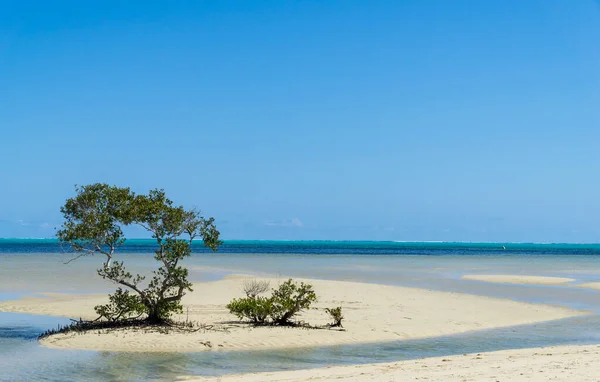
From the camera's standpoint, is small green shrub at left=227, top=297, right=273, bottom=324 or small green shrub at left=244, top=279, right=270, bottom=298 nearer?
small green shrub at left=227, top=297, right=273, bottom=324

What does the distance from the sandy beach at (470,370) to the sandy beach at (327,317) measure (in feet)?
13.7

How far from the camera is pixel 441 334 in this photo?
2092 cm

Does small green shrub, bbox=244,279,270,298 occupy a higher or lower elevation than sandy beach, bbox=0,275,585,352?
higher

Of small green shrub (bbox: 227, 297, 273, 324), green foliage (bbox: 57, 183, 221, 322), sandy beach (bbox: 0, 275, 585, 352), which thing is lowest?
sandy beach (bbox: 0, 275, 585, 352)

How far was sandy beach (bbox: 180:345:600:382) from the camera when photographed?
473 inches

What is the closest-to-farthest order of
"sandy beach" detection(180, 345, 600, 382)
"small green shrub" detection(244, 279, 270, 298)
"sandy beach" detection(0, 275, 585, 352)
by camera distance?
"sandy beach" detection(180, 345, 600, 382), "sandy beach" detection(0, 275, 585, 352), "small green shrub" detection(244, 279, 270, 298)

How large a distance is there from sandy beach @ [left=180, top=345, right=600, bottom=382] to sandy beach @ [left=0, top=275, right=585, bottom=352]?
418 cm

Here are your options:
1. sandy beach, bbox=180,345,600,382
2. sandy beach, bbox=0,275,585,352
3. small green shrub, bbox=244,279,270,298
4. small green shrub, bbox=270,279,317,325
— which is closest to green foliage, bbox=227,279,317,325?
small green shrub, bbox=270,279,317,325

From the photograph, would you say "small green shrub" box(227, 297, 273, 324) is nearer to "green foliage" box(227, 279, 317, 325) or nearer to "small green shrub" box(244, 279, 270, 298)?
"green foliage" box(227, 279, 317, 325)

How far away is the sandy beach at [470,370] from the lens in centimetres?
1201

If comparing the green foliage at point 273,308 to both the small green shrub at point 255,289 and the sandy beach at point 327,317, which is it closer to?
the sandy beach at point 327,317

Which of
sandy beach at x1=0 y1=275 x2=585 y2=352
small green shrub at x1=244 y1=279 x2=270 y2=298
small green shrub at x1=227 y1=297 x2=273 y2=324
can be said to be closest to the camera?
sandy beach at x1=0 y1=275 x2=585 y2=352

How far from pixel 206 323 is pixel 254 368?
6322 mm

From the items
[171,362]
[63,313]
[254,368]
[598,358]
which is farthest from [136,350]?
[598,358]
